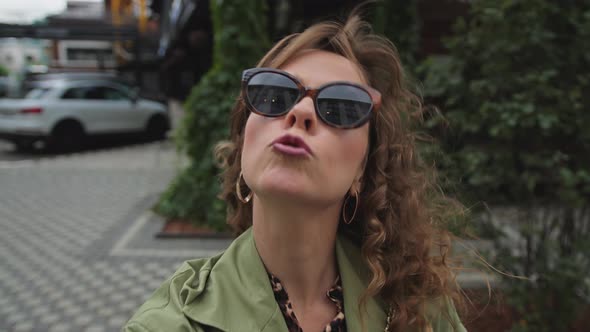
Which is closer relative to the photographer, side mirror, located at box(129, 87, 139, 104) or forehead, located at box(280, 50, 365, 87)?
forehead, located at box(280, 50, 365, 87)

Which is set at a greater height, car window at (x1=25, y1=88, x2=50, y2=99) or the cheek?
the cheek

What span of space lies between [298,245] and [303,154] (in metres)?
0.33

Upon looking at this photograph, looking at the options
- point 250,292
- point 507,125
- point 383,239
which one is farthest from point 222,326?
point 507,125

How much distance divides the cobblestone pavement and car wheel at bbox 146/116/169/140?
4410 millimetres

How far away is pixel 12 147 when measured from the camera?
13055 millimetres

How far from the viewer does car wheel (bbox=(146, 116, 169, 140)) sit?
44.2ft

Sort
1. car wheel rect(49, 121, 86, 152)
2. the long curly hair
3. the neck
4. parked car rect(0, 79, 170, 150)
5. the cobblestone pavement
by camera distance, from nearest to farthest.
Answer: the neck < the long curly hair < the cobblestone pavement < parked car rect(0, 79, 170, 150) < car wheel rect(49, 121, 86, 152)

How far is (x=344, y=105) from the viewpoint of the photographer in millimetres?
1263

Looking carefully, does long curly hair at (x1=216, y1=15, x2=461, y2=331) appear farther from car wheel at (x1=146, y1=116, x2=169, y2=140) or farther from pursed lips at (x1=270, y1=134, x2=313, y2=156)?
car wheel at (x1=146, y1=116, x2=169, y2=140)

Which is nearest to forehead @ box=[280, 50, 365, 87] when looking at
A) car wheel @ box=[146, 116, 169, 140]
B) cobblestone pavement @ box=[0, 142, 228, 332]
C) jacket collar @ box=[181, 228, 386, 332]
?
jacket collar @ box=[181, 228, 386, 332]

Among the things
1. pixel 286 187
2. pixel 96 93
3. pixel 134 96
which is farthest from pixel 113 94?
pixel 286 187

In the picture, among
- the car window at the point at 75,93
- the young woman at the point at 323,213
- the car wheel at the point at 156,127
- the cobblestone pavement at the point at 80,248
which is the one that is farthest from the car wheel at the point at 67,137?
the young woman at the point at 323,213

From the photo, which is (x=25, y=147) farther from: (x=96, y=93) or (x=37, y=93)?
(x=96, y=93)

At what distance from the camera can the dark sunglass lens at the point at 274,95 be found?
126 centimetres
